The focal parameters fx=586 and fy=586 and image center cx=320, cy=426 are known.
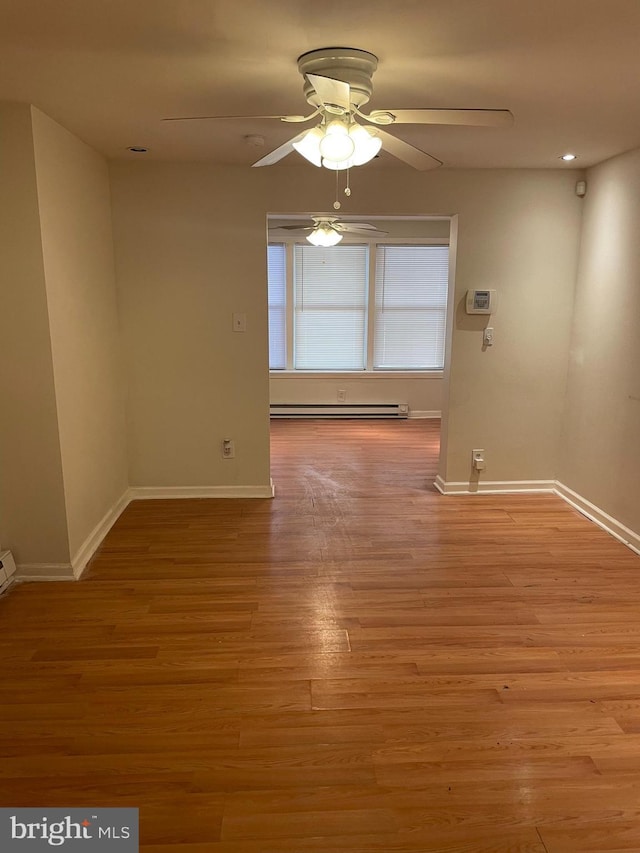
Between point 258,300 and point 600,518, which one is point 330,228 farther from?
point 600,518

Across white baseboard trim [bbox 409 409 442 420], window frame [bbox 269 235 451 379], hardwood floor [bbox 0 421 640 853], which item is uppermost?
window frame [bbox 269 235 451 379]

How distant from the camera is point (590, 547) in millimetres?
3631

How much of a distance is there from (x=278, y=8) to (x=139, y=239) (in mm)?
2503

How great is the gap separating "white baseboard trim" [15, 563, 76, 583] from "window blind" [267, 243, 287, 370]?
4.46 m

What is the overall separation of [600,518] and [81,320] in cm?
354

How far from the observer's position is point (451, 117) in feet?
6.71

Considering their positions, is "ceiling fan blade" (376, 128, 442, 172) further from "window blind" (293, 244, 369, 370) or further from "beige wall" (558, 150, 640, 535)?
"window blind" (293, 244, 369, 370)

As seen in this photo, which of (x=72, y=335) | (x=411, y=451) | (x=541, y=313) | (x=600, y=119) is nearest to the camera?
(x=600, y=119)

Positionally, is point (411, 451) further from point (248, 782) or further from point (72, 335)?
point (248, 782)

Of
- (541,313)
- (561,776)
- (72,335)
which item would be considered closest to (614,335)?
(541,313)

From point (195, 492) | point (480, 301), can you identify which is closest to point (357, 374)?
point (480, 301)

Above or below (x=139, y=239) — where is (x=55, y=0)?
above

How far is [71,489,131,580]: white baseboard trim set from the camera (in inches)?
128

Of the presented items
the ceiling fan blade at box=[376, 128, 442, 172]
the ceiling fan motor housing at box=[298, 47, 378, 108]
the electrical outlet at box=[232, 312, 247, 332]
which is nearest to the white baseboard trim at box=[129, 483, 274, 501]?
Answer: the electrical outlet at box=[232, 312, 247, 332]
